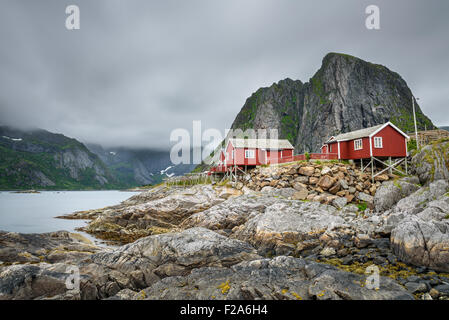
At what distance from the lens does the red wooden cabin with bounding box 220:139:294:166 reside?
38062 mm

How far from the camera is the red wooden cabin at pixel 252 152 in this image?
38.1 m

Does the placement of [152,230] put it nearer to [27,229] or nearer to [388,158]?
[27,229]

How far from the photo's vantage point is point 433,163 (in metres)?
24.2

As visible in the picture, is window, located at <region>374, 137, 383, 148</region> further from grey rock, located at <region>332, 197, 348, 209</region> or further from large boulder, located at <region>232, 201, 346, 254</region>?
large boulder, located at <region>232, 201, 346, 254</region>

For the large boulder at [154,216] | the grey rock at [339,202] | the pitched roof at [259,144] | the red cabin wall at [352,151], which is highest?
the pitched roof at [259,144]

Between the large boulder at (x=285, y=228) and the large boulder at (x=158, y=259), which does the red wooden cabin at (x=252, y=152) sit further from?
the large boulder at (x=158, y=259)

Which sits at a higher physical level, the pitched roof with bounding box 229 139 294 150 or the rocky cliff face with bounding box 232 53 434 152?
the rocky cliff face with bounding box 232 53 434 152

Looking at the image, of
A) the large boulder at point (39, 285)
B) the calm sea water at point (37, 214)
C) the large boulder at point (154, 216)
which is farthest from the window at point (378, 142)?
the calm sea water at point (37, 214)

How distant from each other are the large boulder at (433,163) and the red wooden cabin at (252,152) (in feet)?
55.1

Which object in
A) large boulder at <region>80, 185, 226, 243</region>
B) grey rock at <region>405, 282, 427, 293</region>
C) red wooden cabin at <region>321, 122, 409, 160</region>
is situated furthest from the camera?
red wooden cabin at <region>321, 122, 409, 160</region>

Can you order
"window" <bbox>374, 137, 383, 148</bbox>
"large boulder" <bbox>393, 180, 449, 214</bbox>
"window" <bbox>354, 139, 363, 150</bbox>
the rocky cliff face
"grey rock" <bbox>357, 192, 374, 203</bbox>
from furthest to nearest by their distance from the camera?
the rocky cliff face → "window" <bbox>354, 139, 363, 150</bbox> → "window" <bbox>374, 137, 383, 148</bbox> → "grey rock" <bbox>357, 192, 374, 203</bbox> → "large boulder" <bbox>393, 180, 449, 214</bbox>

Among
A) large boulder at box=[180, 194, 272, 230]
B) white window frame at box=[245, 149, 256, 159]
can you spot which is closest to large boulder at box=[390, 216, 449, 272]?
large boulder at box=[180, 194, 272, 230]

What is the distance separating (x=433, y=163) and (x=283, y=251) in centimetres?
2133

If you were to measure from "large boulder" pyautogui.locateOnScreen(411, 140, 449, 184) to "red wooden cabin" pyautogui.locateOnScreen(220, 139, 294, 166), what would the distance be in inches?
662
